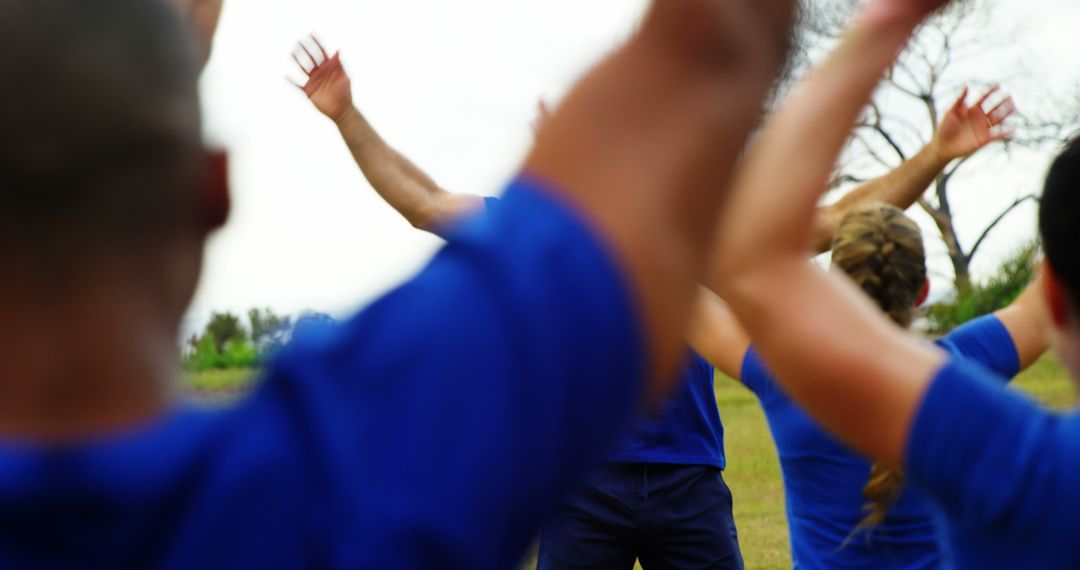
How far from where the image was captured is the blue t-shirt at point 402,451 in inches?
26.7

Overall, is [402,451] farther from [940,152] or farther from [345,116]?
[345,116]

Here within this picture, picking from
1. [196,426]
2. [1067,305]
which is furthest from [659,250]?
[1067,305]

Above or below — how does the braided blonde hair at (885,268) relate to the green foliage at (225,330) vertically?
below

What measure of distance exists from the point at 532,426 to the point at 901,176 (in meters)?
3.52

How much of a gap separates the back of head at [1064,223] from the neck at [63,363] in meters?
1.17

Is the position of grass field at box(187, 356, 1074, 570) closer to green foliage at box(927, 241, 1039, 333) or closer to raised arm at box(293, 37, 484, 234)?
raised arm at box(293, 37, 484, 234)

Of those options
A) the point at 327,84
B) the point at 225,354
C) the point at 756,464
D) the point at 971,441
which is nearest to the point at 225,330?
the point at 225,354

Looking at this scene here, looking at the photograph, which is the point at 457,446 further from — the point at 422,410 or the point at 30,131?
the point at 30,131

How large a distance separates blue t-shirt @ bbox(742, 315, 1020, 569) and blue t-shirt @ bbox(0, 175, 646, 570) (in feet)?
8.34

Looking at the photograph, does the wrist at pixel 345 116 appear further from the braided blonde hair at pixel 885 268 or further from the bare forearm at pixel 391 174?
the braided blonde hair at pixel 885 268

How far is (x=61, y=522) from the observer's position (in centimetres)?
68

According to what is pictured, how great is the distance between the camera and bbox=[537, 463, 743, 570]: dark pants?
4.82 metres

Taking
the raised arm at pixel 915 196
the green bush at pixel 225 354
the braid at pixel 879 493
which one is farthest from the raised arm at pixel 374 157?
the green bush at pixel 225 354

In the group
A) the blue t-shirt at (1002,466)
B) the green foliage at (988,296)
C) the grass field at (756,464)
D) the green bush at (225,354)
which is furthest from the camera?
the green foliage at (988,296)
